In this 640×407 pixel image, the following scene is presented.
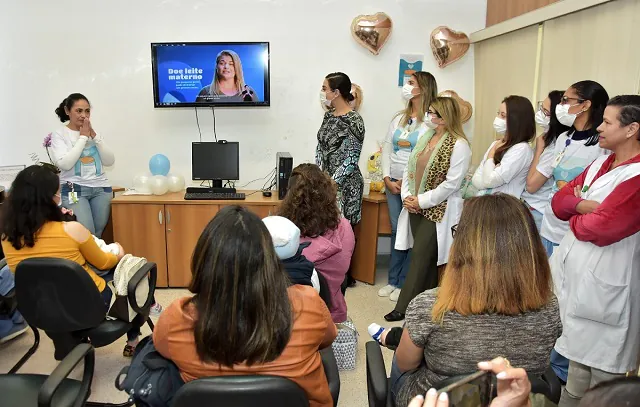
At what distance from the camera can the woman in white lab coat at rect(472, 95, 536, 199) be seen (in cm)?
289

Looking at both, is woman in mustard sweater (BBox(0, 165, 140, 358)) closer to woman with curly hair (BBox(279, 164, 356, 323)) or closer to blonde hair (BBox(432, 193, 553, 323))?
woman with curly hair (BBox(279, 164, 356, 323))

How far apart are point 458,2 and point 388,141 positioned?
139 centimetres

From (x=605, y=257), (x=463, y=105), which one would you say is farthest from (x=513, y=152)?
(x=463, y=105)

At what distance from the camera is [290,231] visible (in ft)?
6.25

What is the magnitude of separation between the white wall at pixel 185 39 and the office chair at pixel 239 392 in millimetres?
3348

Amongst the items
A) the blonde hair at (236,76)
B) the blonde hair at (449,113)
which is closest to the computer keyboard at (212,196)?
the blonde hair at (236,76)

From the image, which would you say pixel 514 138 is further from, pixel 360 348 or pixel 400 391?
pixel 400 391

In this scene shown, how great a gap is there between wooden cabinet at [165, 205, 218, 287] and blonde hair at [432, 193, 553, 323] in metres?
2.62

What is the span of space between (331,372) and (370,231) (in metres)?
2.32

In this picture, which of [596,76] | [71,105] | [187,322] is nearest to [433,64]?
[596,76]

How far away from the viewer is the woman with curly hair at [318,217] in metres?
2.31

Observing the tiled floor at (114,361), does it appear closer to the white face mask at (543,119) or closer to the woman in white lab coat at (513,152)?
the woman in white lab coat at (513,152)

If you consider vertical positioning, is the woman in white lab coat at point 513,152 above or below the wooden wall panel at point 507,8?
below

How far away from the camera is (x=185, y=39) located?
4.25m
